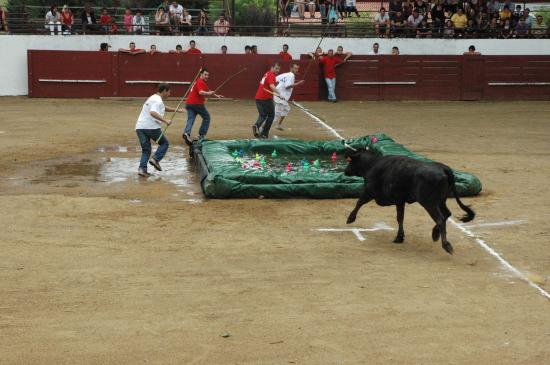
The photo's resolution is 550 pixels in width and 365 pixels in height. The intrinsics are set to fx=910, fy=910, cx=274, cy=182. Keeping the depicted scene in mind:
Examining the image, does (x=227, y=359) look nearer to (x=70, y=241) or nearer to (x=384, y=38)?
(x=70, y=241)

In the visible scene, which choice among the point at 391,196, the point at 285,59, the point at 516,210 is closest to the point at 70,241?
the point at 391,196

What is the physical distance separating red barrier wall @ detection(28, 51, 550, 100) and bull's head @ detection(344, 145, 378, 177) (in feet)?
56.1

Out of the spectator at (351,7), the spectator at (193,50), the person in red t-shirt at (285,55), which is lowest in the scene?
the person in red t-shirt at (285,55)

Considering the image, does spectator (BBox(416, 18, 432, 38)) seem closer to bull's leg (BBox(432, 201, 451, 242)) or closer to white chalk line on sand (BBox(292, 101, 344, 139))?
white chalk line on sand (BBox(292, 101, 344, 139))

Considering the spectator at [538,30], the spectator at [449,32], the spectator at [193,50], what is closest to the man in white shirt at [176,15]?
the spectator at [193,50]

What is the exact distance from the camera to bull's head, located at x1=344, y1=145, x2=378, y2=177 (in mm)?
10844

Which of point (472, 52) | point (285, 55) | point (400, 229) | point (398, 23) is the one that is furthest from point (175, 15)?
point (400, 229)

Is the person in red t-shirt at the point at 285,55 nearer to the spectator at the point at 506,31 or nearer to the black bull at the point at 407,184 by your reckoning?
the spectator at the point at 506,31

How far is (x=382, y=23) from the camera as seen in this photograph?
3025 cm

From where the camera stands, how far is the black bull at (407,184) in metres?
9.84

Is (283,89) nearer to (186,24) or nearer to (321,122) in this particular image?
(321,122)

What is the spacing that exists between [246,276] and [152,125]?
610 cm

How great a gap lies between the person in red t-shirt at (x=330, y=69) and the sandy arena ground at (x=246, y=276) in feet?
41.0

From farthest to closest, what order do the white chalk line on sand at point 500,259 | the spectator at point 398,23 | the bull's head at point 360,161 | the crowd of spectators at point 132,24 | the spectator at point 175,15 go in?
the spectator at point 398,23
the spectator at point 175,15
the crowd of spectators at point 132,24
the bull's head at point 360,161
the white chalk line on sand at point 500,259
